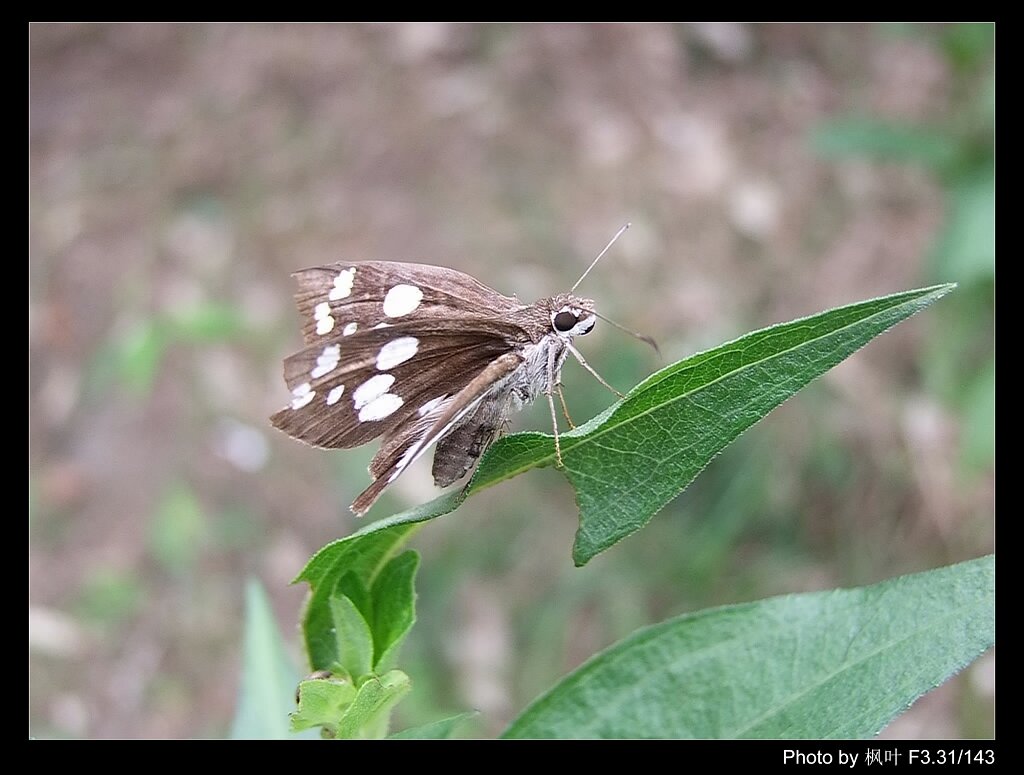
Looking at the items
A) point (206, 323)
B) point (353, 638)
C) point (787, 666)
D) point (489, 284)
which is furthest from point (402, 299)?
point (206, 323)

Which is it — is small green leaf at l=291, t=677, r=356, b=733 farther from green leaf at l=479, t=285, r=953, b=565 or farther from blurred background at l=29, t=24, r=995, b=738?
blurred background at l=29, t=24, r=995, b=738

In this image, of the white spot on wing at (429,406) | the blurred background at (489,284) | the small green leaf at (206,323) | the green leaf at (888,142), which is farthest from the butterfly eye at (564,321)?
the small green leaf at (206,323)

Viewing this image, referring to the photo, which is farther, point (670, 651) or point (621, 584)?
point (621, 584)

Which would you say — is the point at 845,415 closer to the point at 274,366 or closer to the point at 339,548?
the point at 274,366

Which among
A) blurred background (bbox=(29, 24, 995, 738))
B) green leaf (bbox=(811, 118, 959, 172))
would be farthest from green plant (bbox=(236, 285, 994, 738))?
green leaf (bbox=(811, 118, 959, 172))

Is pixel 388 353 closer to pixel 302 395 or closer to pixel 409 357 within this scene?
pixel 409 357

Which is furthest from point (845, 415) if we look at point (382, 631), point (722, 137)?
point (382, 631)
